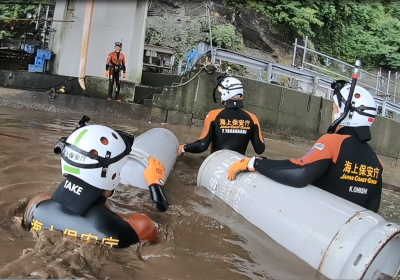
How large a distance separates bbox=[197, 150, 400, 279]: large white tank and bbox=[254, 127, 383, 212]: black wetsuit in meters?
0.14

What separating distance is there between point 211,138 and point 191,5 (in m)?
18.2

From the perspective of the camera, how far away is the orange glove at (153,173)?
13.5 ft

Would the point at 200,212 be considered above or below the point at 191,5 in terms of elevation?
below

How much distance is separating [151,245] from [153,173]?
109 centimetres

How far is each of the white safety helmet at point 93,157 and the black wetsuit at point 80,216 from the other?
0.21 ft

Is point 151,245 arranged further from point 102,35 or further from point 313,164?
point 102,35

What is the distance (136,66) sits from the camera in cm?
1332

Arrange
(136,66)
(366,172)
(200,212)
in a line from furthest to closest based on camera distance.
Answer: (136,66) → (200,212) → (366,172)

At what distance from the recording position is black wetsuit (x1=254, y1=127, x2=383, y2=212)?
132 inches

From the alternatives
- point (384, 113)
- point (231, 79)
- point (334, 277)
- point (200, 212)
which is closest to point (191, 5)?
point (384, 113)

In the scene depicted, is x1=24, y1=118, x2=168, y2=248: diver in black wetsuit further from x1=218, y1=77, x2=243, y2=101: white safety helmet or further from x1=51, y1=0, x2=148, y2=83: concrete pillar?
x1=51, y1=0, x2=148, y2=83: concrete pillar

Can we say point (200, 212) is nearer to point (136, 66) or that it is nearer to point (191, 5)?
point (136, 66)

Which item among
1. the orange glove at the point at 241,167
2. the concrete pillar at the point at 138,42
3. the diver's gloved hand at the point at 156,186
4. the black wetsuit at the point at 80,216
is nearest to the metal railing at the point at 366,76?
the concrete pillar at the point at 138,42

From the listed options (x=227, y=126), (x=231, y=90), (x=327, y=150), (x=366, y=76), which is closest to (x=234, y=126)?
(x=227, y=126)
